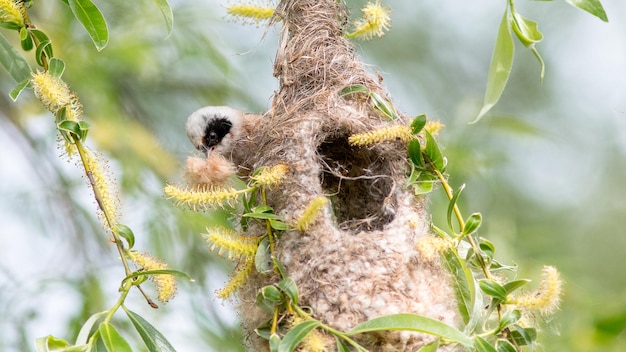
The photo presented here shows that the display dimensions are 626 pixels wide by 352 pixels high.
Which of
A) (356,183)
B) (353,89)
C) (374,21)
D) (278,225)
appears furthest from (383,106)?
(278,225)

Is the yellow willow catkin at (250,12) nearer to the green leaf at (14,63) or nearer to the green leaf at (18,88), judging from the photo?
the green leaf at (14,63)

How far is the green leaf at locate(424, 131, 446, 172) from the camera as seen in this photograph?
192cm

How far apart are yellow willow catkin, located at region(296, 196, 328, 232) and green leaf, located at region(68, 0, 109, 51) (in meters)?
0.54

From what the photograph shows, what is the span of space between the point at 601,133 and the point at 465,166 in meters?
1.60

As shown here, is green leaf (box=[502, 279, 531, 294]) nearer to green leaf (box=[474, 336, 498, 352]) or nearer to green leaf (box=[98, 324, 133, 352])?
green leaf (box=[474, 336, 498, 352])

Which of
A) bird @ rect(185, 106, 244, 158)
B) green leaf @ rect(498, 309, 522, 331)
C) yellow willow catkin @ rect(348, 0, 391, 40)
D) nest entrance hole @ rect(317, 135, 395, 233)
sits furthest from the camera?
bird @ rect(185, 106, 244, 158)

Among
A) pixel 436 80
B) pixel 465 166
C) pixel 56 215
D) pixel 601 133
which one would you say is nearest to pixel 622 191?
pixel 601 133

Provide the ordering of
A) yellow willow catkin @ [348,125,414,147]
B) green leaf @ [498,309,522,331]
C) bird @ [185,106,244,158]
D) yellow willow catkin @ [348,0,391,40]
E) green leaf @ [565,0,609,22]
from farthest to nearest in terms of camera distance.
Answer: bird @ [185,106,244,158]
yellow willow catkin @ [348,0,391,40]
yellow willow catkin @ [348,125,414,147]
green leaf @ [498,309,522,331]
green leaf @ [565,0,609,22]

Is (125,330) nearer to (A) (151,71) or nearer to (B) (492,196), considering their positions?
(A) (151,71)

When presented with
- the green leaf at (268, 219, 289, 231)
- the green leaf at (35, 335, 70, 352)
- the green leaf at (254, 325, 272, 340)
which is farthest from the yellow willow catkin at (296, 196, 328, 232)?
the green leaf at (35, 335, 70, 352)

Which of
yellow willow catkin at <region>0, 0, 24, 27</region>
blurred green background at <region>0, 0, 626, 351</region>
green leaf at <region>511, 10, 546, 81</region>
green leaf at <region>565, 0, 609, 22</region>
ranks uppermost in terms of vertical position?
green leaf at <region>565, 0, 609, 22</region>

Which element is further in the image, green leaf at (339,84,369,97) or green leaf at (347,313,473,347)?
green leaf at (339,84,369,97)

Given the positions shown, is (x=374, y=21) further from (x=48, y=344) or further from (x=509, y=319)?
(x=48, y=344)

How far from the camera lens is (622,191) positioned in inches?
167
